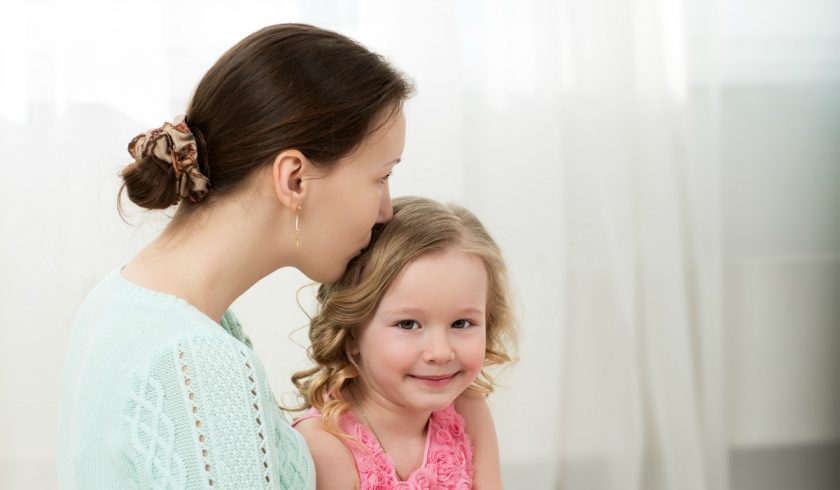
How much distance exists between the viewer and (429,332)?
1351 mm

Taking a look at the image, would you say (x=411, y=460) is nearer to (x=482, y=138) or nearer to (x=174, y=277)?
(x=174, y=277)

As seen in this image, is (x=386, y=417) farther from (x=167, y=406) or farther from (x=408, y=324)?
(x=167, y=406)

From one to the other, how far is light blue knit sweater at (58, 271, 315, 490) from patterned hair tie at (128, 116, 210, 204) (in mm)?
138

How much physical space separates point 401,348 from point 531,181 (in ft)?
3.07

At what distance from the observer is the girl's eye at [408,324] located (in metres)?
1.37

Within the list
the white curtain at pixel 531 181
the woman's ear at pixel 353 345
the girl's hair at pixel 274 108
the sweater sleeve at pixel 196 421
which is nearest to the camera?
the sweater sleeve at pixel 196 421

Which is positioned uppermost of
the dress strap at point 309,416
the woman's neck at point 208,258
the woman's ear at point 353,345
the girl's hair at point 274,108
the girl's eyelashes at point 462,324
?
the girl's hair at point 274,108

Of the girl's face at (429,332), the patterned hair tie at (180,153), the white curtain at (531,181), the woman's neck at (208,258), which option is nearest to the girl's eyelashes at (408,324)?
the girl's face at (429,332)

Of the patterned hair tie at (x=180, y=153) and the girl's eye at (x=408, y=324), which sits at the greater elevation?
the patterned hair tie at (x=180, y=153)

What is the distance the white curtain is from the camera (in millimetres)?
2031

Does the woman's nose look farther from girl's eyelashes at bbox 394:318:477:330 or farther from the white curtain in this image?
the white curtain

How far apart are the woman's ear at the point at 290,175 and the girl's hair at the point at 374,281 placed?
205 mm

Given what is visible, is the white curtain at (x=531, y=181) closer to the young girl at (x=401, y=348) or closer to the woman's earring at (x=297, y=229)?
the young girl at (x=401, y=348)

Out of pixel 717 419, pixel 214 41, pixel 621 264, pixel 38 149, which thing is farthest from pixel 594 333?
pixel 38 149
